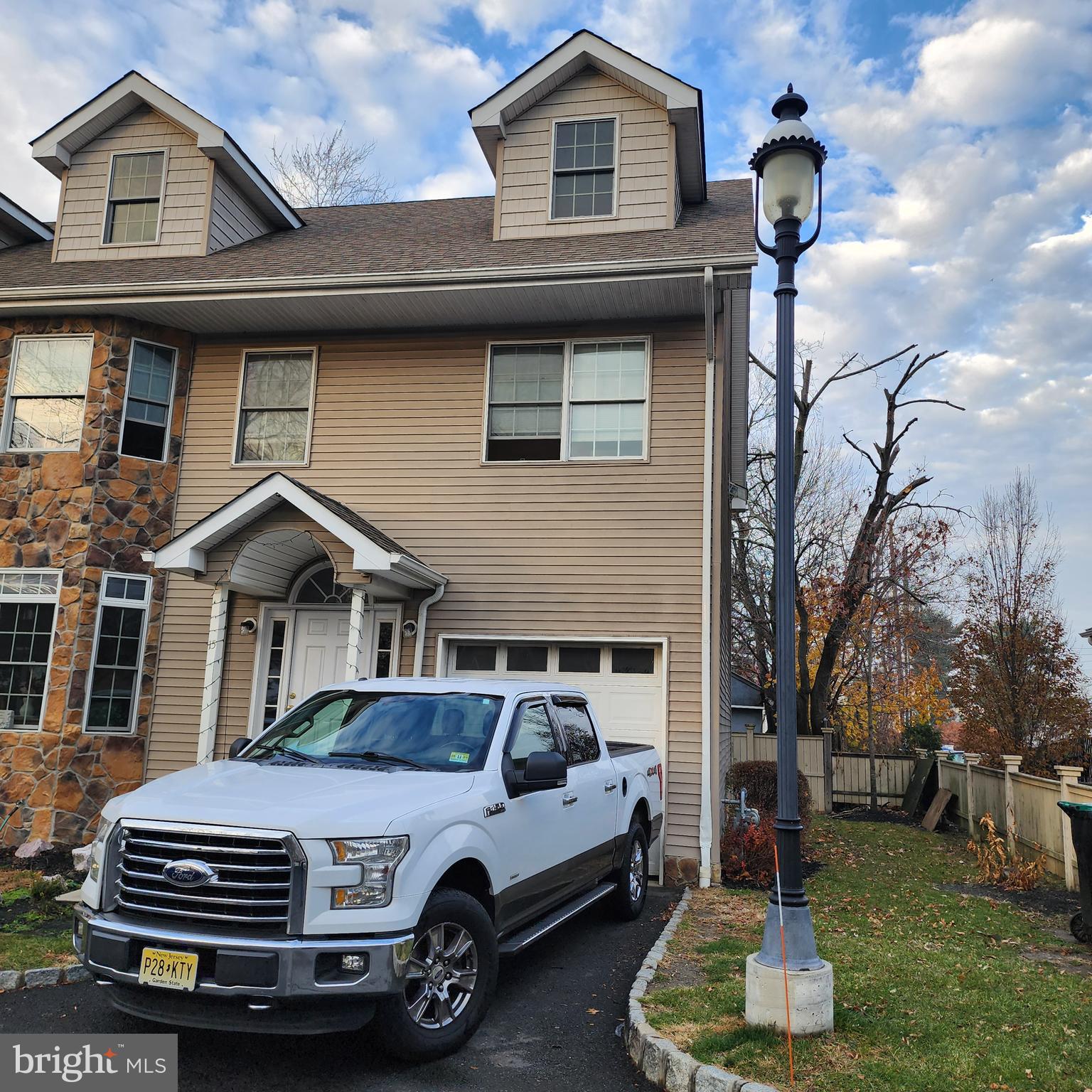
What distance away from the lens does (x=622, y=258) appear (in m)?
10.3

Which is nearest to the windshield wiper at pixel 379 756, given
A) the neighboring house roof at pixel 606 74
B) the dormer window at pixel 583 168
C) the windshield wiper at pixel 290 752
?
the windshield wiper at pixel 290 752

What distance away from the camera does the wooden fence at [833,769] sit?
20.2 meters

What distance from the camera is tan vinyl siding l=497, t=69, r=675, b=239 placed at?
1159 cm

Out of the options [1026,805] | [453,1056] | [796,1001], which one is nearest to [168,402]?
[453,1056]

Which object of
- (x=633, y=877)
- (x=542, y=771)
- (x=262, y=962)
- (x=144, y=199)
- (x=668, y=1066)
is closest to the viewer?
(x=262, y=962)

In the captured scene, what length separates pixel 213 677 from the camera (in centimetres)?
1084

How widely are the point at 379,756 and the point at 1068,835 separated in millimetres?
8634

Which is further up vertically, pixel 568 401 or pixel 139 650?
pixel 568 401

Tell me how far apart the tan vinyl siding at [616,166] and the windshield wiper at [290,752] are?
8.09m

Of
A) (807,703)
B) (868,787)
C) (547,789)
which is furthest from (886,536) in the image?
(547,789)

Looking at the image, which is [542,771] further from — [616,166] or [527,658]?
[616,166]

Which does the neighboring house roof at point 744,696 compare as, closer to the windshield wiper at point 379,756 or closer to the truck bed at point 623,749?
the truck bed at point 623,749

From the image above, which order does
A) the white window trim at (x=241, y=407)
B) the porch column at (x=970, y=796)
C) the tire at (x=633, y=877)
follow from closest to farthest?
the tire at (x=633, y=877), the white window trim at (x=241, y=407), the porch column at (x=970, y=796)

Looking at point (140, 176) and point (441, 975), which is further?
point (140, 176)
